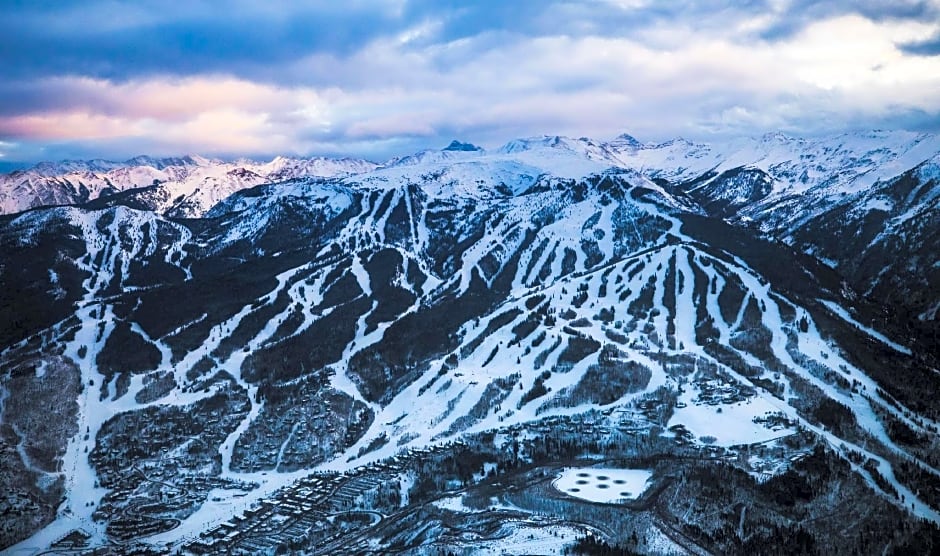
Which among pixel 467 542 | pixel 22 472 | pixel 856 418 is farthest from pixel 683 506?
pixel 22 472

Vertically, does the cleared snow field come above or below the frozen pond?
above

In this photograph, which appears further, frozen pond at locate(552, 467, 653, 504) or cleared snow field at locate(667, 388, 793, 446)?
cleared snow field at locate(667, 388, 793, 446)

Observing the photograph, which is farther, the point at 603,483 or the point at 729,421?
the point at 729,421

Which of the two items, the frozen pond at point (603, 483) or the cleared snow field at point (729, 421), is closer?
the frozen pond at point (603, 483)

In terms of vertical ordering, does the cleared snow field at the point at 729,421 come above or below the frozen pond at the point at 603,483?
above

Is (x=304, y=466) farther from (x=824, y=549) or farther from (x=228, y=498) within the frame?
(x=824, y=549)

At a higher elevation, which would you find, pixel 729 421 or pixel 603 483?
pixel 729 421
